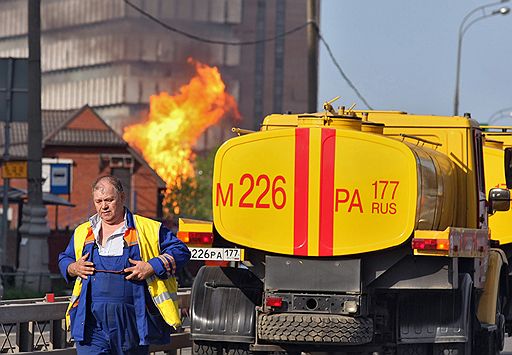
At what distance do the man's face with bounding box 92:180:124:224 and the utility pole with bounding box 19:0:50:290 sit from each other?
20306 mm

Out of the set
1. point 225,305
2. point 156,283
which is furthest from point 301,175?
point 156,283

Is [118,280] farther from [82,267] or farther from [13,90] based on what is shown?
[13,90]

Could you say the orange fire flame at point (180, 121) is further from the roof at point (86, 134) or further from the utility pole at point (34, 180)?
the utility pole at point (34, 180)

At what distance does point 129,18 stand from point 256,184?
239ft

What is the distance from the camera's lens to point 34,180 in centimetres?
2958

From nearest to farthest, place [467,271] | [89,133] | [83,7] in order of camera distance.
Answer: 1. [467,271]
2. [83,7]
3. [89,133]

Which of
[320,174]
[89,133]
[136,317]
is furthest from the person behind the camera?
[89,133]

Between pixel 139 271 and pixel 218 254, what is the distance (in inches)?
180

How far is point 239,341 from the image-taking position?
534 inches

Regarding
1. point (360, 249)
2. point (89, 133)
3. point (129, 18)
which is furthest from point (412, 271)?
point (89, 133)

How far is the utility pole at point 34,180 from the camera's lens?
96.6 ft

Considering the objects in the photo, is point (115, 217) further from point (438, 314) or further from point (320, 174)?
point (438, 314)

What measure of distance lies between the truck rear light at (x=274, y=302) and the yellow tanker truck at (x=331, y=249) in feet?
0.04

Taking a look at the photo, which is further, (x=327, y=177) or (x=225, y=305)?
(x=225, y=305)
